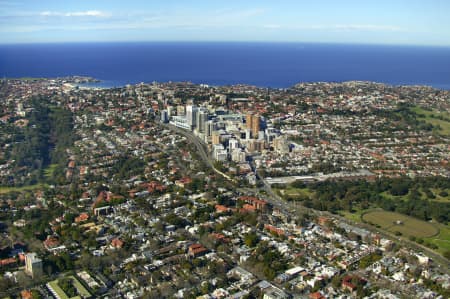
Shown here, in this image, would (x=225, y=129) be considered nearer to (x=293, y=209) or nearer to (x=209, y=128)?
(x=209, y=128)

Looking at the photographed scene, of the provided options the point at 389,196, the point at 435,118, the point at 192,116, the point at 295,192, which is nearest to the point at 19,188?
the point at 295,192

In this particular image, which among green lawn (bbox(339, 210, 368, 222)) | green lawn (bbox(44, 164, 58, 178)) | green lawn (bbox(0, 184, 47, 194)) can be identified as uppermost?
green lawn (bbox(44, 164, 58, 178))

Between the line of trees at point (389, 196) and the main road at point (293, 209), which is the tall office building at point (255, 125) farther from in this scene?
the line of trees at point (389, 196)

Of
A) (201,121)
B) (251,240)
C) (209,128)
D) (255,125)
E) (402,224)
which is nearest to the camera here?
(251,240)

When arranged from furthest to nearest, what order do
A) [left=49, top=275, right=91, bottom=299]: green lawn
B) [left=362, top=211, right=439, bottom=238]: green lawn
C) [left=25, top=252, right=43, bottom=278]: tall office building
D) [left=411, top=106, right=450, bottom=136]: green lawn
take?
[left=411, top=106, right=450, bottom=136]: green lawn → [left=362, top=211, right=439, bottom=238]: green lawn → [left=25, top=252, right=43, bottom=278]: tall office building → [left=49, top=275, right=91, bottom=299]: green lawn

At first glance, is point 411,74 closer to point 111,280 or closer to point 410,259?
point 410,259

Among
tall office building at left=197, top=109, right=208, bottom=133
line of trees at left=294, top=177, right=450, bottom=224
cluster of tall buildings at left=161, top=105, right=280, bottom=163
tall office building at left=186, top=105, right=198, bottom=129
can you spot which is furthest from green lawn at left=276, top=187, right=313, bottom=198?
Answer: tall office building at left=186, top=105, right=198, bottom=129

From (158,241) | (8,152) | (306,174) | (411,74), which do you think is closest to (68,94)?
(8,152)

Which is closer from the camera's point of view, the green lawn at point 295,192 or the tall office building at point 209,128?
the green lawn at point 295,192

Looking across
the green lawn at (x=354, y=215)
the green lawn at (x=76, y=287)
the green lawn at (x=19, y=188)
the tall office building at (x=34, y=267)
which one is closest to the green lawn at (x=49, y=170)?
the green lawn at (x=19, y=188)

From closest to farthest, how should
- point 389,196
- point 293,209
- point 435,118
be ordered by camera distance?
point 293,209 → point 389,196 → point 435,118

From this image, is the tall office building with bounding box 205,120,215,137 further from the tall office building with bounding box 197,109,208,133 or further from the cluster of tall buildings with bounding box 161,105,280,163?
the tall office building with bounding box 197,109,208,133
